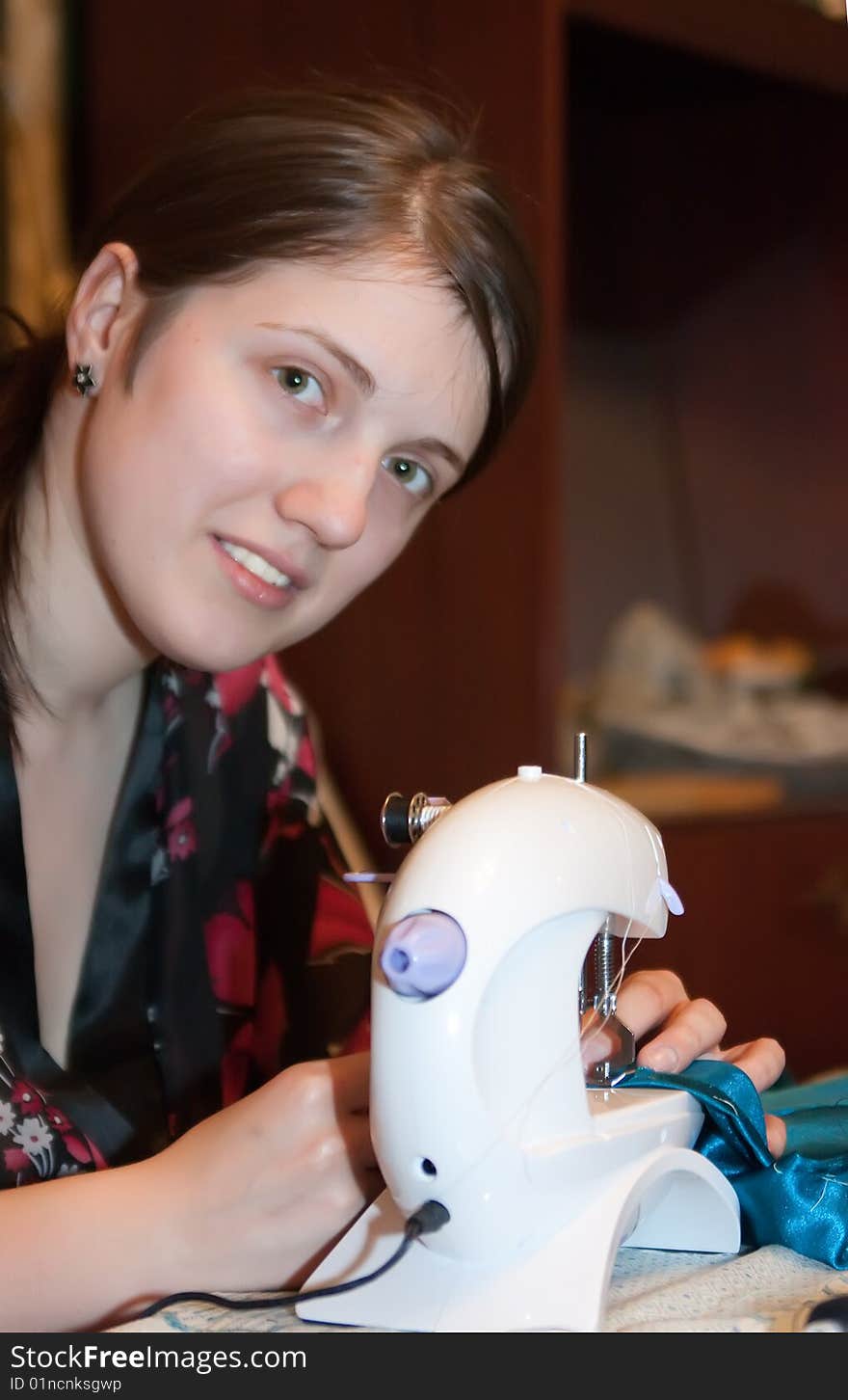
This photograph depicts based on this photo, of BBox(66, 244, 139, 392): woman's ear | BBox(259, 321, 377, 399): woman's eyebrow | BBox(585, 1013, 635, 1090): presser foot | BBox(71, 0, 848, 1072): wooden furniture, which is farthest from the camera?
BBox(71, 0, 848, 1072): wooden furniture

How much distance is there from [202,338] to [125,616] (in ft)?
0.73

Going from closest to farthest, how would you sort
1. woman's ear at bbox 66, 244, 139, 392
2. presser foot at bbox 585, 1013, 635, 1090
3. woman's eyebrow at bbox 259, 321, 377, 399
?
presser foot at bbox 585, 1013, 635, 1090 < woman's eyebrow at bbox 259, 321, 377, 399 < woman's ear at bbox 66, 244, 139, 392

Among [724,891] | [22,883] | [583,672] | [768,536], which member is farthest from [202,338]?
[768,536]

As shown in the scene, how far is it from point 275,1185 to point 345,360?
16.5 inches

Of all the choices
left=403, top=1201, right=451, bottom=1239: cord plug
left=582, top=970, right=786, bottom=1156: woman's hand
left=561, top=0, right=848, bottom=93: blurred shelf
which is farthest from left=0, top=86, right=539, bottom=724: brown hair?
left=561, top=0, right=848, bottom=93: blurred shelf

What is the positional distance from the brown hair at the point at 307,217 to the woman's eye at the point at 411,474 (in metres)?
0.05

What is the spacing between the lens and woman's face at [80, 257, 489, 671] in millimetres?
782

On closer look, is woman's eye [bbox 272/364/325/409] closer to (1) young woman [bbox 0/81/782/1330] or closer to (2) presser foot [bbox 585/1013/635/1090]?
(1) young woman [bbox 0/81/782/1330]

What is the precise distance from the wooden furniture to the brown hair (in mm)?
546

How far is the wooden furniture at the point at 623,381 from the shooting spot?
1480mm

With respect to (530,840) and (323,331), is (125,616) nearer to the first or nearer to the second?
(323,331)

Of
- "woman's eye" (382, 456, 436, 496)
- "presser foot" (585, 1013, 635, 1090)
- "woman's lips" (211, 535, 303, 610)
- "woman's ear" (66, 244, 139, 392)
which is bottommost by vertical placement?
"presser foot" (585, 1013, 635, 1090)

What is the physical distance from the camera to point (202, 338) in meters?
0.81
